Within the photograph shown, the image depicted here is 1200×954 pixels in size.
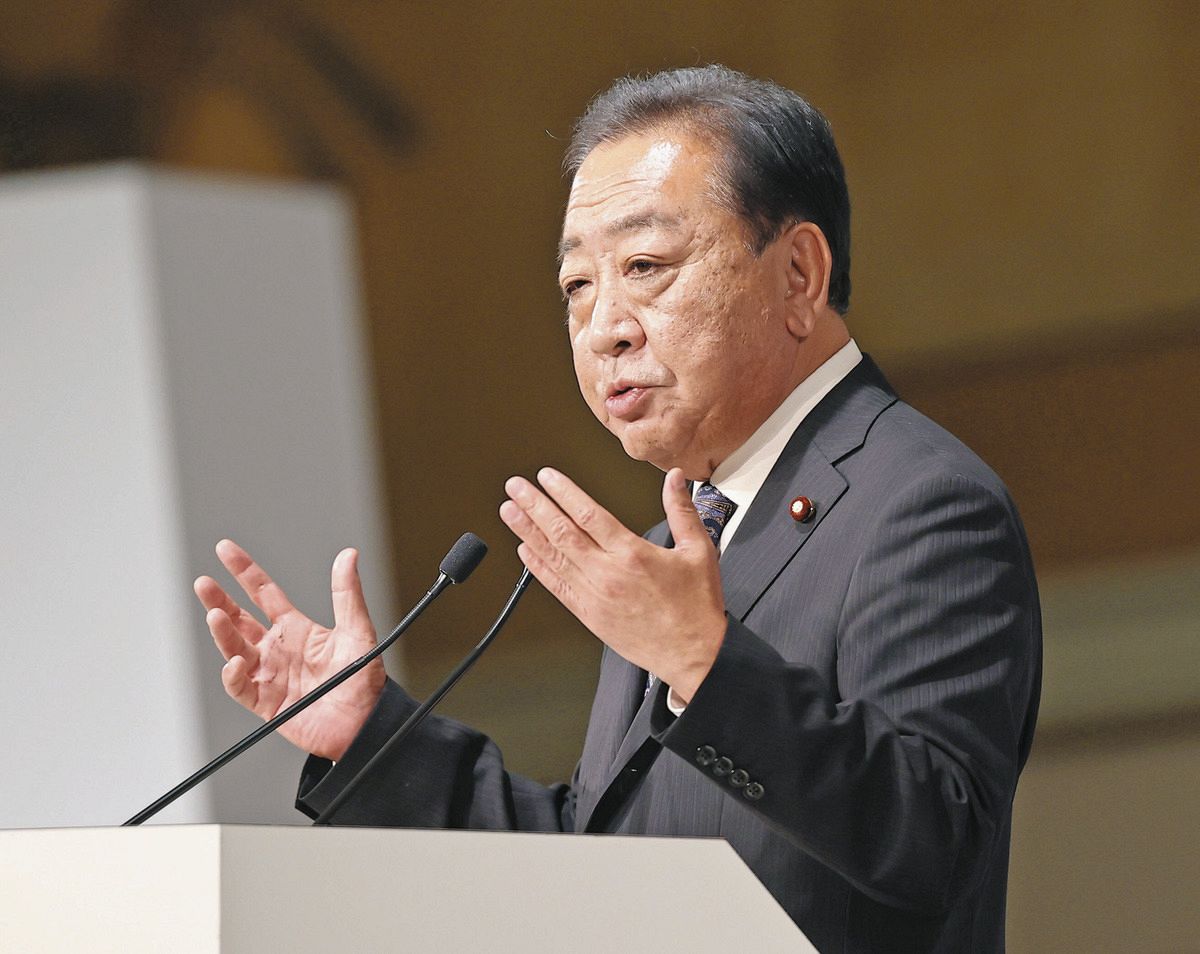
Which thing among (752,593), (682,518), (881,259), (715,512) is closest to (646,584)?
(682,518)

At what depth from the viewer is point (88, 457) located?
3670 millimetres

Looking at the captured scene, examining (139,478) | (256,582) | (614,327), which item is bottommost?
(139,478)

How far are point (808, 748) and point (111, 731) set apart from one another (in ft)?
7.87

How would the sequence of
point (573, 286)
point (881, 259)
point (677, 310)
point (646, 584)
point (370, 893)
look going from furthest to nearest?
point (881, 259), point (573, 286), point (677, 310), point (646, 584), point (370, 893)

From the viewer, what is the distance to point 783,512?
1.86 meters

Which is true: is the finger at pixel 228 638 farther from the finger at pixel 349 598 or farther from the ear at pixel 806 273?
the ear at pixel 806 273

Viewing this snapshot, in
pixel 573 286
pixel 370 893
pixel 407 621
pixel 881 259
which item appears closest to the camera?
pixel 370 893

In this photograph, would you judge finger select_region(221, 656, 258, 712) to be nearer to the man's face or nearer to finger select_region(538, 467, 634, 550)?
the man's face

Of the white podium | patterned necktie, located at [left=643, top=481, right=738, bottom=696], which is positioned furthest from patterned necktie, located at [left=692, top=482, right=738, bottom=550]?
the white podium

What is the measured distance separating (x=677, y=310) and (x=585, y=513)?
514 millimetres

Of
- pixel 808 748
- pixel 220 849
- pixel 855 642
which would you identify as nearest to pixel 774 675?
pixel 808 748

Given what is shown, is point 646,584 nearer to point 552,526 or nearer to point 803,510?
point 552,526

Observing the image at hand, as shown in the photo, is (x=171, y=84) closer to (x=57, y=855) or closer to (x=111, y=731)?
(x=111, y=731)

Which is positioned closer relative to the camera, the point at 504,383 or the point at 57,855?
the point at 57,855
